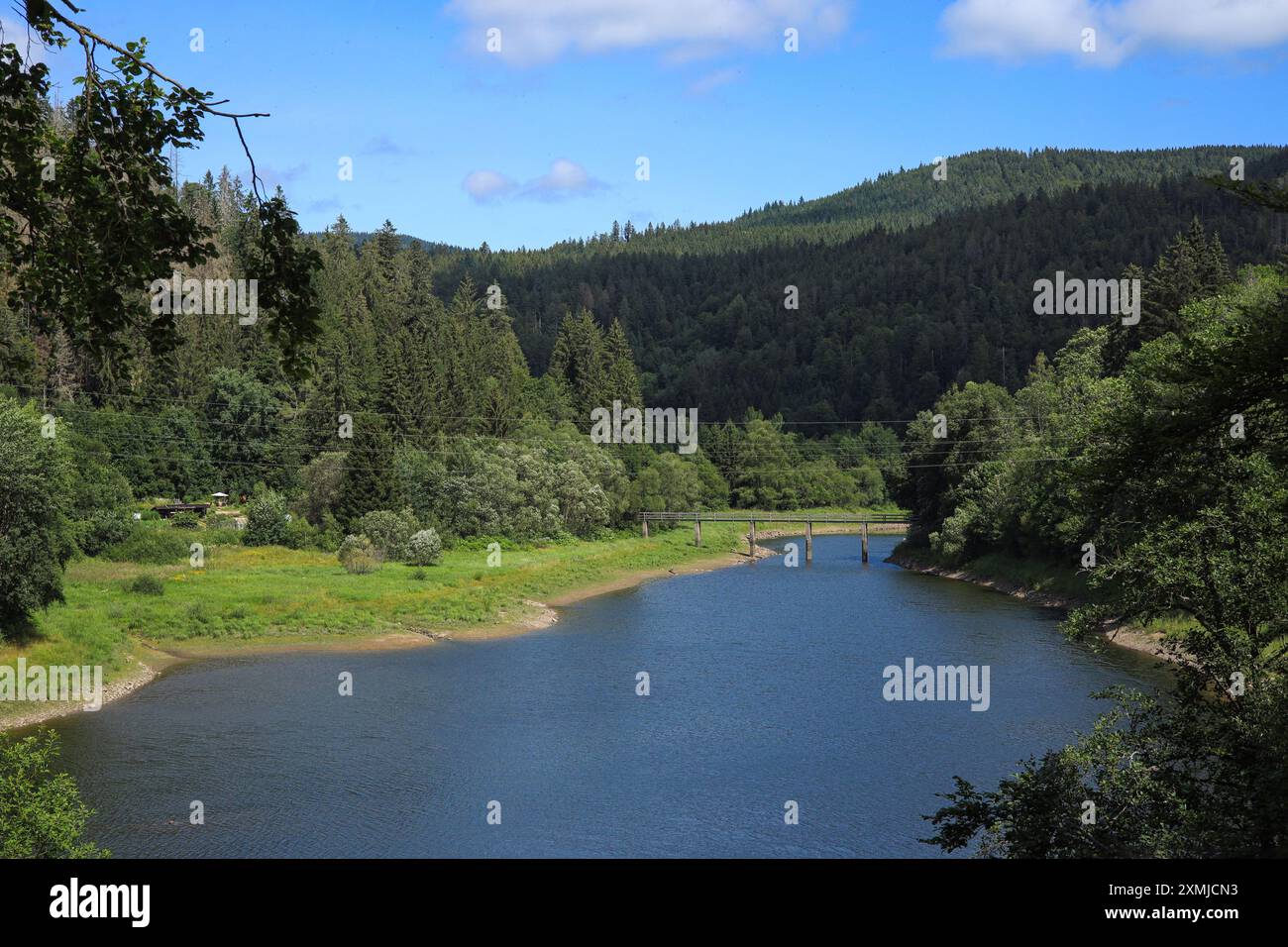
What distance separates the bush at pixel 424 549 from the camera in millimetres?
76562

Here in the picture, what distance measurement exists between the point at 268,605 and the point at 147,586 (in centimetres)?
682

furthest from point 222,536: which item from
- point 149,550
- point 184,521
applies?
point 149,550

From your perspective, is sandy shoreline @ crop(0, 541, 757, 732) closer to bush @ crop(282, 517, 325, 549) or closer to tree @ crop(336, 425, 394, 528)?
tree @ crop(336, 425, 394, 528)

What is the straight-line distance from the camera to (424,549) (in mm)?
76438

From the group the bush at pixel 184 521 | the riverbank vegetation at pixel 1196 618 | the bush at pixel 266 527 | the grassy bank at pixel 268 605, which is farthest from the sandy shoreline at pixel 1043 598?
the bush at pixel 184 521

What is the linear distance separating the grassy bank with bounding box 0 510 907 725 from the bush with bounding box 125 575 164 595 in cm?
17

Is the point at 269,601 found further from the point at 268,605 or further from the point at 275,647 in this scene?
the point at 275,647
